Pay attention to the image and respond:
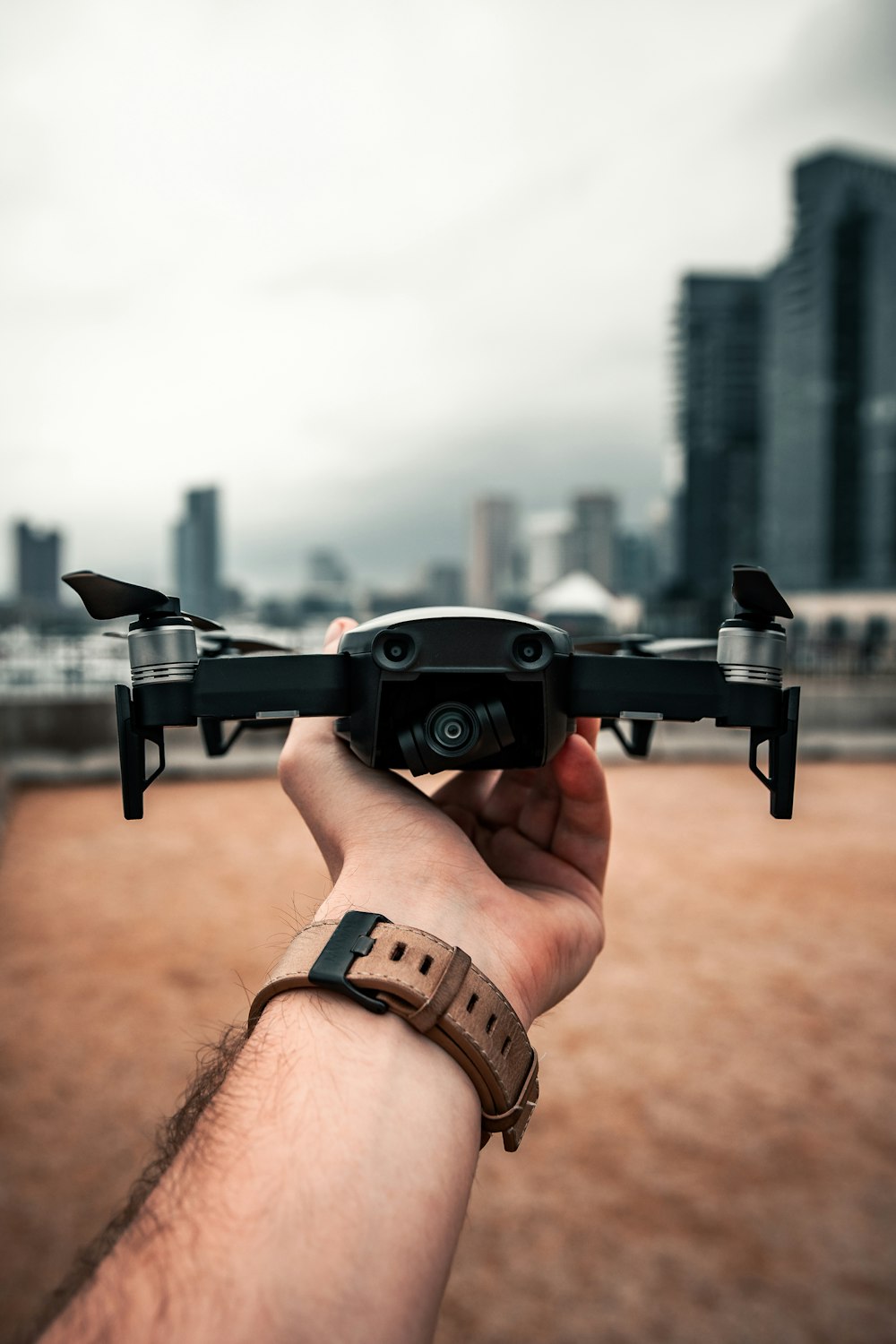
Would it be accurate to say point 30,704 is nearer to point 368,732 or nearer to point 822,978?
point 822,978

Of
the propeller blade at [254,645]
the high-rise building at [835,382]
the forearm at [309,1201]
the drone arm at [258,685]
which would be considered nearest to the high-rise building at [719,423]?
the high-rise building at [835,382]

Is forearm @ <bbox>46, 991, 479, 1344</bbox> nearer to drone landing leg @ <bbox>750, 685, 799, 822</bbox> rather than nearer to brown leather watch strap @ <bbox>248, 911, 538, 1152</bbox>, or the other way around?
brown leather watch strap @ <bbox>248, 911, 538, 1152</bbox>

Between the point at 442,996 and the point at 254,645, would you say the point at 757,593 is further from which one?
the point at 254,645

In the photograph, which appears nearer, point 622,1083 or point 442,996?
point 442,996

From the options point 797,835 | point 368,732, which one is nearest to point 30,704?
point 797,835

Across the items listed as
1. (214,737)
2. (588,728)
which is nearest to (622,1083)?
(588,728)

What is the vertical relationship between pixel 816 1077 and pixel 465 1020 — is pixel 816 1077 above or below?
below

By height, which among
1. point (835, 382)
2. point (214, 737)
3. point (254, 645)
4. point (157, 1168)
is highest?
point (835, 382)

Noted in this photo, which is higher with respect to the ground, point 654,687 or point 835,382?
point 835,382
